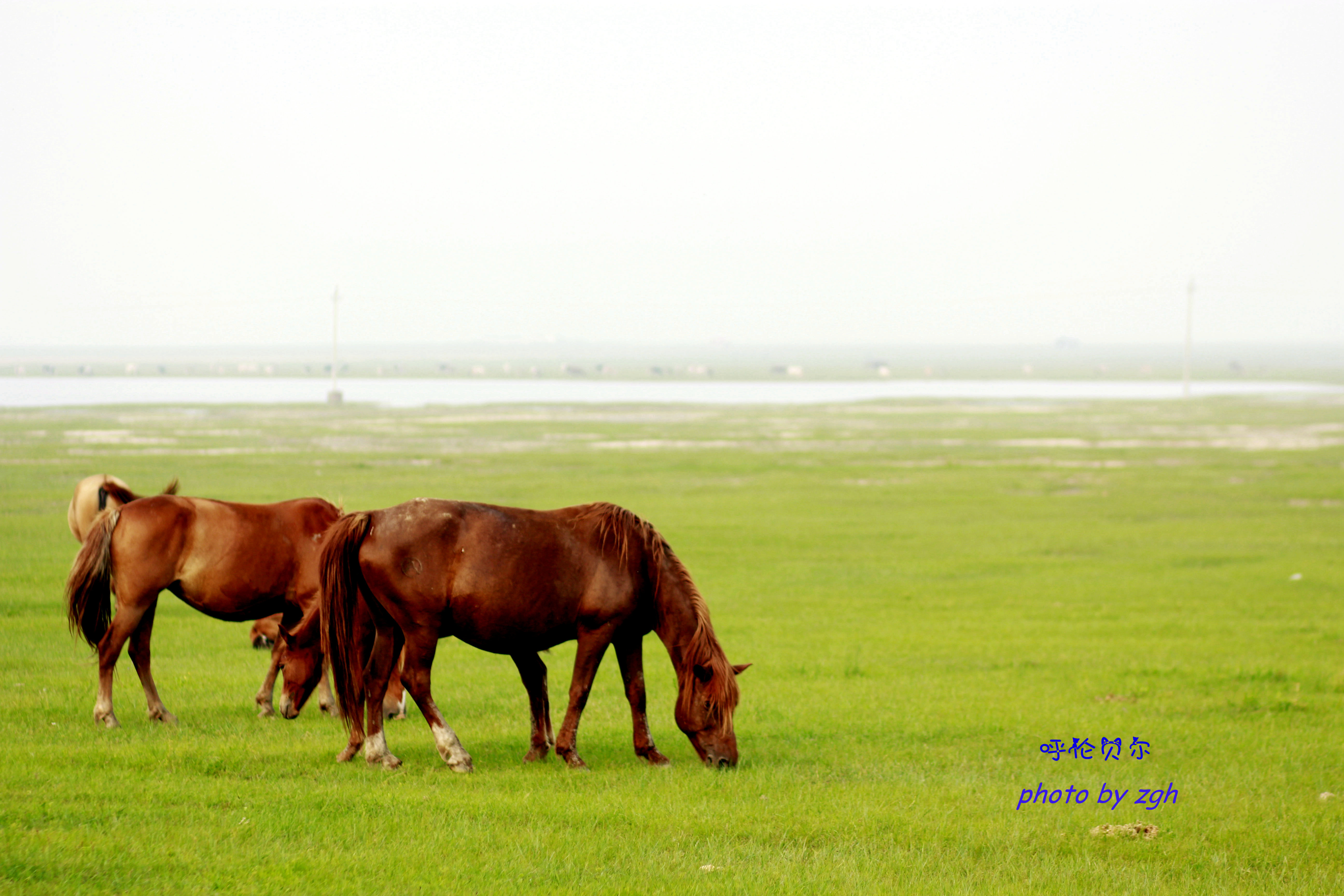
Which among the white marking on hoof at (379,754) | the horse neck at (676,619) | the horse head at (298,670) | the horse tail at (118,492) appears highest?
the horse tail at (118,492)

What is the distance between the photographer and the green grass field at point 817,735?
7137 mm

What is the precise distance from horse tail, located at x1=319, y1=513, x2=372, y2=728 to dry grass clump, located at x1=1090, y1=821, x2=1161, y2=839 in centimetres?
529

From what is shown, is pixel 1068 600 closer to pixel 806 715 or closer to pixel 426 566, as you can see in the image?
pixel 806 715

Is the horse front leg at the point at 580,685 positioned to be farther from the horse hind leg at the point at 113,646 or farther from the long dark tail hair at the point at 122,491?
the long dark tail hair at the point at 122,491

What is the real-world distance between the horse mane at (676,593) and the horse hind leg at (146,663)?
3934 mm

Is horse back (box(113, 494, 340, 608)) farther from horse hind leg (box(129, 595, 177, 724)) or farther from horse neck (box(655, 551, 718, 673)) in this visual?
horse neck (box(655, 551, 718, 673))

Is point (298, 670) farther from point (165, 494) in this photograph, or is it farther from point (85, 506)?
point (85, 506)

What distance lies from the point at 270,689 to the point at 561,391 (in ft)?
380

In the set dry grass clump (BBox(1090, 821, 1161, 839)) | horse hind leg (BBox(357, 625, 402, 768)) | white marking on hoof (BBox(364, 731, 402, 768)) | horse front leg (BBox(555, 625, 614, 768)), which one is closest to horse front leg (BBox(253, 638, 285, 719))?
horse hind leg (BBox(357, 625, 402, 768))

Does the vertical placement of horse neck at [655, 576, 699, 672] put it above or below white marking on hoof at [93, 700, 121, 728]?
above

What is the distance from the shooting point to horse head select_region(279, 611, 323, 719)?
10281 mm

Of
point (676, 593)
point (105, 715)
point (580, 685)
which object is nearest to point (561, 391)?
point (105, 715)

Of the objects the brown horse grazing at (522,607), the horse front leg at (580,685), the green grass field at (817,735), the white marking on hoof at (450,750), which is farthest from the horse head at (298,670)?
the horse front leg at (580,685)

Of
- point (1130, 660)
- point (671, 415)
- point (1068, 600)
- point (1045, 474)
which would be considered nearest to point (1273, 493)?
point (1045, 474)
